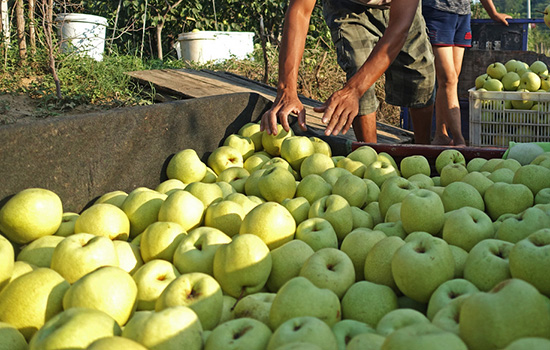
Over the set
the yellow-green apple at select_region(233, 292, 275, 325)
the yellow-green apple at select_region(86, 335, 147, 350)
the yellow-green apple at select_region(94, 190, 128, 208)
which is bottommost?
the yellow-green apple at select_region(233, 292, 275, 325)

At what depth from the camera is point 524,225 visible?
188 cm

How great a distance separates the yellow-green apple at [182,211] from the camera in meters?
2.24

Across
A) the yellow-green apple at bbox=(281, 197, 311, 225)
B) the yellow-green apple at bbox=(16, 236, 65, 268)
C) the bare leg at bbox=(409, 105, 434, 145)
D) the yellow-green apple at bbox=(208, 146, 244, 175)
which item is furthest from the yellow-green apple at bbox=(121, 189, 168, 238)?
the bare leg at bbox=(409, 105, 434, 145)

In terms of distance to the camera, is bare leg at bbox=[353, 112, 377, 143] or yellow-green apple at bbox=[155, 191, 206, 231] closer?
yellow-green apple at bbox=[155, 191, 206, 231]

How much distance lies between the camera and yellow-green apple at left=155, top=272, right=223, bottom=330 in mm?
1561

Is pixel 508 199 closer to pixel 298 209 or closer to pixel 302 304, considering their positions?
pixel 298 209

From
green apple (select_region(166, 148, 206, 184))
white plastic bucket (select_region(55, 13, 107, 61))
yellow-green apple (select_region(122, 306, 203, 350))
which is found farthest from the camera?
white plastic bucket (select_region(55, 13, 107, 61))

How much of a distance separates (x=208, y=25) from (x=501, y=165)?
8.98m

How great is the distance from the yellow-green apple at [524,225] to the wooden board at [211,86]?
9.70 feet

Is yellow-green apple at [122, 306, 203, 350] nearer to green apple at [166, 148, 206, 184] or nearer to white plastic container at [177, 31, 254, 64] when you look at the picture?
green apple at [166, 148, 206, 184]

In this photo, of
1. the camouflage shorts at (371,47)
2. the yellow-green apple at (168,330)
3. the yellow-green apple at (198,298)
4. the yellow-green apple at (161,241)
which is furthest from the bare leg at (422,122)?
the yellow-green apple at (168,330)

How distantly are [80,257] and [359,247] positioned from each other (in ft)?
3.18

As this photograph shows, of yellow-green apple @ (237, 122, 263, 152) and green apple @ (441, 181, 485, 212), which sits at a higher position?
yellow-green apple @ (237, 122, 263, 152)

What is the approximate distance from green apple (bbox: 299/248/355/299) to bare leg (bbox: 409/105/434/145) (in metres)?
3.05
